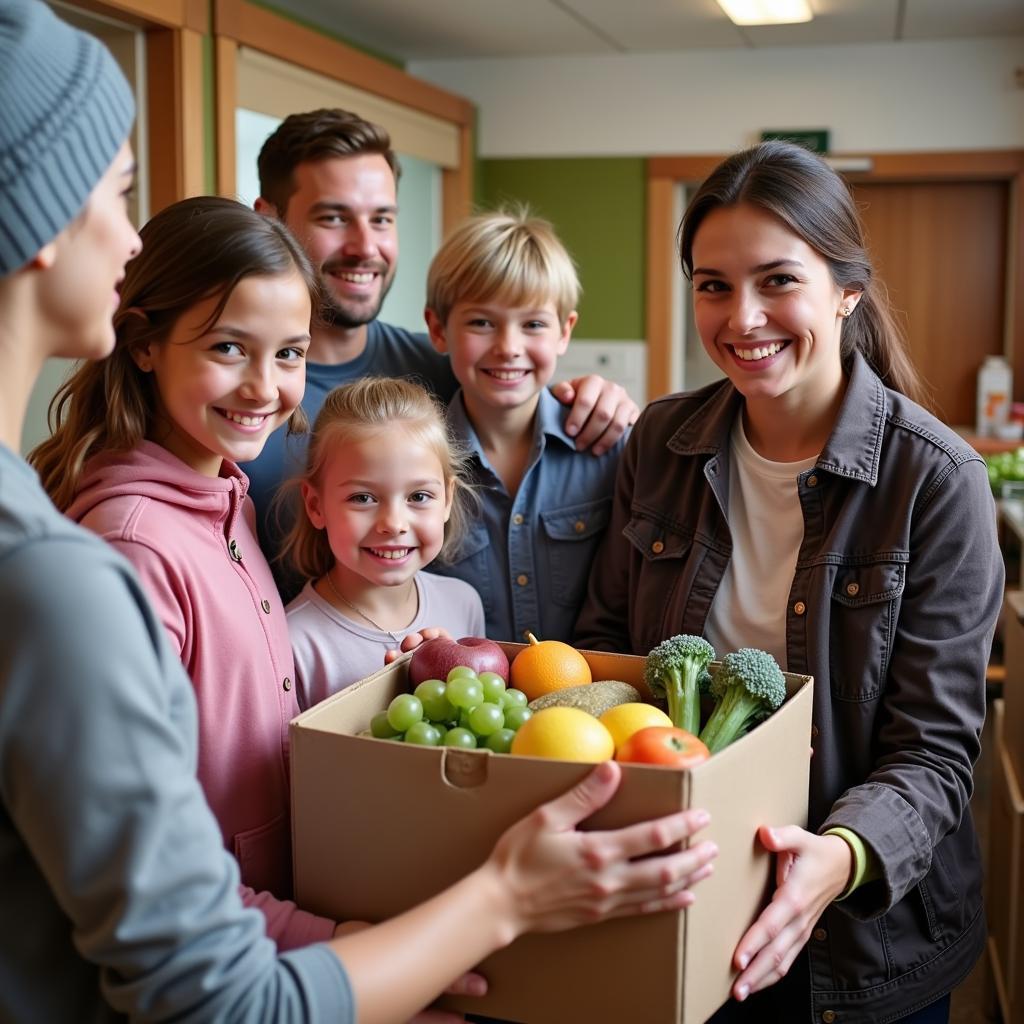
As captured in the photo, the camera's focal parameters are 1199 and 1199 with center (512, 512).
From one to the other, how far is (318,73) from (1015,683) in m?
3.29

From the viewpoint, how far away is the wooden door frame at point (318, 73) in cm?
386

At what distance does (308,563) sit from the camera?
1766 mm

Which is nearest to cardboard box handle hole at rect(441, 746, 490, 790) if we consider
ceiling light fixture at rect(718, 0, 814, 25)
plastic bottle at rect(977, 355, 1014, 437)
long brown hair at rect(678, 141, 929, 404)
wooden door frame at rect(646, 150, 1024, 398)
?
long brown hair at rect(678, 141, 929, 404)

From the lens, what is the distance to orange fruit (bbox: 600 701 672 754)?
45.6 inches

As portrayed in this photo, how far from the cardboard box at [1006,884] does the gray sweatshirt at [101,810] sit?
6.55 feet

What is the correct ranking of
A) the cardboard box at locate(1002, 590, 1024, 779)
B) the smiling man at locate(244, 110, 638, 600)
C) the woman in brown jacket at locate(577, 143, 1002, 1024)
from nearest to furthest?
1. the woman in brown jacket at locate(577, 143, 1002, 1024)
2. the smiling man at locate(244, 110, 638, 600)
3. the cardboard box at locate(1002, 590, 1024, 779)

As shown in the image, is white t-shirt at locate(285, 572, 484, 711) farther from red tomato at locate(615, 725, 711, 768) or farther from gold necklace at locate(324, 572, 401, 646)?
red tomato at locate(615, 725, 711, 768)

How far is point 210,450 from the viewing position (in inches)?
54.3

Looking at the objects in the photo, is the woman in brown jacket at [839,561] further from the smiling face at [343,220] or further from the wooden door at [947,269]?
the wooden door at [947,269]

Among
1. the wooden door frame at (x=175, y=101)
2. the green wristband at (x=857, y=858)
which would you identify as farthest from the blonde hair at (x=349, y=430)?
the wooden door frame at (x=175, y=101)

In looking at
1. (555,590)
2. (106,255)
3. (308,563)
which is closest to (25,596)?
(106,255)

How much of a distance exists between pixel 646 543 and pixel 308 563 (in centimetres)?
50

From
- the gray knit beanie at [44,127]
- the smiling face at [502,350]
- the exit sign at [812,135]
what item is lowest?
the smiling face at [502,350]

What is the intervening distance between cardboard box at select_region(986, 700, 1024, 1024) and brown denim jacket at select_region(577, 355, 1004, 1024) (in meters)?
0.93
